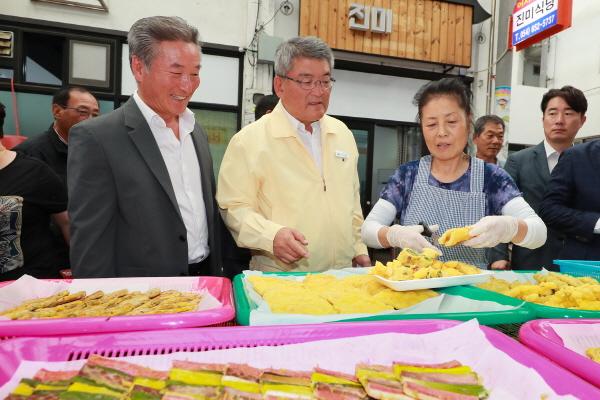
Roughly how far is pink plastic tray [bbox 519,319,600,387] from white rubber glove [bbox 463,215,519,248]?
2.06ft

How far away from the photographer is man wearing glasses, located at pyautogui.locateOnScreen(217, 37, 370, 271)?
2.06 meters

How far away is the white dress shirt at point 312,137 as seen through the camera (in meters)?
2.20

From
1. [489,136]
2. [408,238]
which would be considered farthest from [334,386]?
[489,136]

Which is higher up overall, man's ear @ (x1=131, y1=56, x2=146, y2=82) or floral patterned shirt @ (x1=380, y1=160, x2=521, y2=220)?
man's ear @ (x1=131, y1=56, x2=146, y2=82)

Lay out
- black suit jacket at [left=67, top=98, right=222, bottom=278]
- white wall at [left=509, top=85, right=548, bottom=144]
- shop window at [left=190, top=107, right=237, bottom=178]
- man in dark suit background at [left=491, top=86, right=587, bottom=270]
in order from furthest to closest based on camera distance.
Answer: white wall at [left=509, top=85, right=548, bottom=144] → shop window at [left=190, top=107, right=237, bottom=178] → man in dark suit background at [left=491, top=86, right=587, bottom=270] → black suit jacket at [left=67, top=98, right=222, bottom=278]

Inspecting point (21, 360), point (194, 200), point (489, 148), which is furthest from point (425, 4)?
point (21, 360)

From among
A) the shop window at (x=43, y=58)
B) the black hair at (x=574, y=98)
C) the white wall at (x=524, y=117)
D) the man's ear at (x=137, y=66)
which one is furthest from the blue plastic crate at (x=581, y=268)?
the white wall at (x=524, y=117)

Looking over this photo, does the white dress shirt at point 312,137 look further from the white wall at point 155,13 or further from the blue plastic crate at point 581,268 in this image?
the white wall at point 155,13

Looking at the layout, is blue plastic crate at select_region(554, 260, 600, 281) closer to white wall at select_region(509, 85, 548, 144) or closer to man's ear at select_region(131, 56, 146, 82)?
man's ear at select_region(131, 56, 146, 82)

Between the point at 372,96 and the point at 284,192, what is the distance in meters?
5.16

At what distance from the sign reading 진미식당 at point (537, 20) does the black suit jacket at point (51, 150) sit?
5754 millimetres

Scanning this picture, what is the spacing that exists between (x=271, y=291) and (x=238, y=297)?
0.33 ft

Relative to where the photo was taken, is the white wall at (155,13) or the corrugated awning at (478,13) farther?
the corrugated awning at (478,13)

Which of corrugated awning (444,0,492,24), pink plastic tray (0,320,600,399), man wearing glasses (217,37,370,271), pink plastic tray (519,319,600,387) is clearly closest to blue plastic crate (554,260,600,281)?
pink plastic tray (519,319,600,387)
